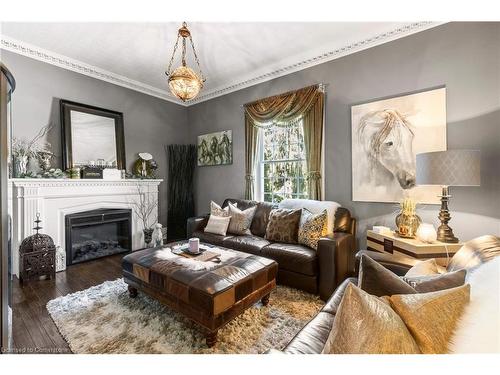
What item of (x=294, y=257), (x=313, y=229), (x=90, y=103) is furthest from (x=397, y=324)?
(x=90, y=103)

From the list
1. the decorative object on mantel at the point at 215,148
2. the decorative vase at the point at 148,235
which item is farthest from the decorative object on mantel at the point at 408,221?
the decorative vase at the point at 148,235

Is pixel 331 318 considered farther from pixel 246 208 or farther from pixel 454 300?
pixel 246 208

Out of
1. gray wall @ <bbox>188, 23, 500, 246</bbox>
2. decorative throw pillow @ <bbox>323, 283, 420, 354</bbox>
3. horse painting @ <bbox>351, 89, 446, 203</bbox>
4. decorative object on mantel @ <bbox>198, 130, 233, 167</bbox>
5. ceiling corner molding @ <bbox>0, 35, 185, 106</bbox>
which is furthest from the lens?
decorative object on mantel @ <bbox>198, 130, 233, 167</bbox>

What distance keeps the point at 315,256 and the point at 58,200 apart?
341cm

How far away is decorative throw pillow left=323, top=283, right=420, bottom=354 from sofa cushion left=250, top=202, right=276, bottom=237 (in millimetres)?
2415

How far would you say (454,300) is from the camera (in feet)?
2.44

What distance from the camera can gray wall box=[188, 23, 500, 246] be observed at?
209 cm

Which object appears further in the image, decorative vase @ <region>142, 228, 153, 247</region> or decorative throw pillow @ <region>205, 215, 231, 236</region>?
decorative vase @ <region>142, 228, 153, 247</region>

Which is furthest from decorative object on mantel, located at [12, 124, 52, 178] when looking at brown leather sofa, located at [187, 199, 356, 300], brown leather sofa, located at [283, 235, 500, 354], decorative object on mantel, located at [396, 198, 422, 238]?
decorative object on mantel, located at [396, 198, 422, 238]

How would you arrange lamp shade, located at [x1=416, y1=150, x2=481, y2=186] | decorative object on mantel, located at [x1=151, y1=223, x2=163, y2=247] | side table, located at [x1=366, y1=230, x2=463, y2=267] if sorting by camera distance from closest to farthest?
lamp shade, located at [x1=416, y1=150, x2=481, y2=186]
side table, located at [x1=366, y1=230, x2=463, y2=267]
decorative object on mantel, located at [x1=151, y1=223, x2=163, y2=247]

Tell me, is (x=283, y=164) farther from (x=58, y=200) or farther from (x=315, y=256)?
(x=58, y=200)

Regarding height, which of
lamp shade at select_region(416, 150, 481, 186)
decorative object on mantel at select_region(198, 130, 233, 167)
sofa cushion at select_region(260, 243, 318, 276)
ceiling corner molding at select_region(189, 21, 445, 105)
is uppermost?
ceiling corner molding at select_region(189, 21, 445, 105)

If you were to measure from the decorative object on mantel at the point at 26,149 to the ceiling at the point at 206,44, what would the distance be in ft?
3.56

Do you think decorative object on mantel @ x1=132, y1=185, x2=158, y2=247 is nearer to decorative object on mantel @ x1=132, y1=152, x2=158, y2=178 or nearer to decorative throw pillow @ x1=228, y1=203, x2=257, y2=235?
decorative object on mantel @ x1=132, y1=152, x2=158, y2=178
